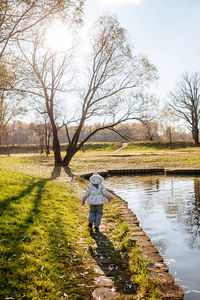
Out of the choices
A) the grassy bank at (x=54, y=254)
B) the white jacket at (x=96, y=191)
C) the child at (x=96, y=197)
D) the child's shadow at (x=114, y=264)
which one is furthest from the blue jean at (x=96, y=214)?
the child's shadow at (x=114, y=264)

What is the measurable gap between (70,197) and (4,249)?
5894mm

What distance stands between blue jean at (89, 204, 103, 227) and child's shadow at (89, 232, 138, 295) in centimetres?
55

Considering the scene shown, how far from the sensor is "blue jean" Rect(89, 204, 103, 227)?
6801 mm

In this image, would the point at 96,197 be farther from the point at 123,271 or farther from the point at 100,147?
the point at 100,147

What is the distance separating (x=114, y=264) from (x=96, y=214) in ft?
7.03

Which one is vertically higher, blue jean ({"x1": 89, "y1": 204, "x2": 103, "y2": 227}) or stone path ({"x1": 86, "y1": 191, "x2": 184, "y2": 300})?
blue jean ({"x1": 89, "y1": 204, "x2": 103, "y2": 227})

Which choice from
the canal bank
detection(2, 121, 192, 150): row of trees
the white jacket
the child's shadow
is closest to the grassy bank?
the child's shadow

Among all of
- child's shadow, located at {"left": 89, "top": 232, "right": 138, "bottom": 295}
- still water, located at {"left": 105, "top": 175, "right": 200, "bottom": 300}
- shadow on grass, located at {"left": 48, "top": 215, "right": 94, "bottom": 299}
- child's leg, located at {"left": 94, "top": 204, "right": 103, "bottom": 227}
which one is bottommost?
still water, located at {"left": 105, "top": 175, "right": 200, "bottom": 300}

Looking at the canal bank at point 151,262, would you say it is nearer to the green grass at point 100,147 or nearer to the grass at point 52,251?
the grass at point 52,251

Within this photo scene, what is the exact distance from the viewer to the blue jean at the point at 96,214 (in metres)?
6.80

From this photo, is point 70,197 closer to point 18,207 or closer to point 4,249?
point 18,207

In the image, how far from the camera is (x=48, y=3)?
27.5 feet

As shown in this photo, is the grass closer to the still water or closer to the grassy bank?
the grassy bank

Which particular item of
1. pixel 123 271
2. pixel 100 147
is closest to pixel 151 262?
pixel 123 271
